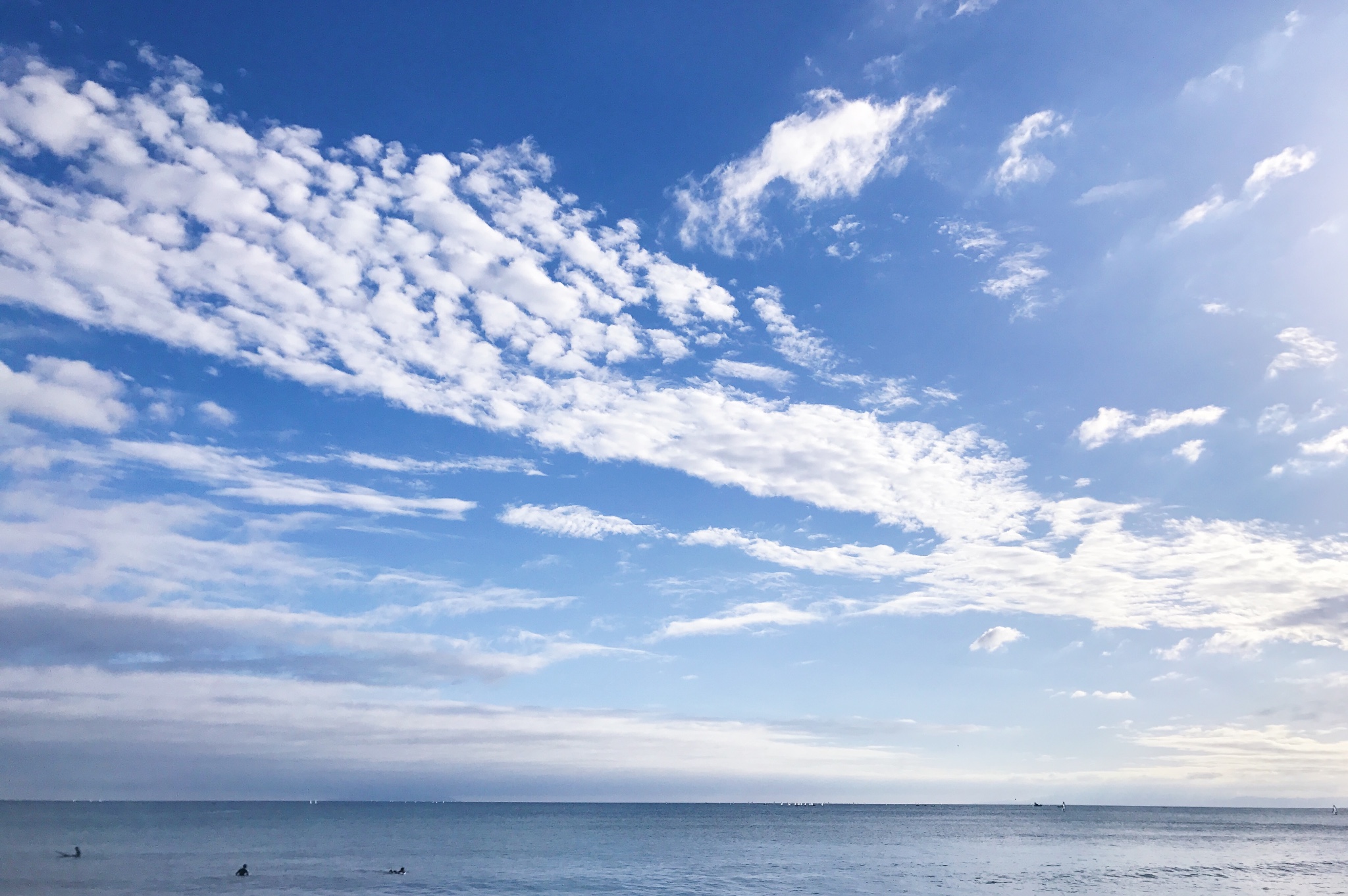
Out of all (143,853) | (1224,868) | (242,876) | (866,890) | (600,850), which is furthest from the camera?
(600,850)

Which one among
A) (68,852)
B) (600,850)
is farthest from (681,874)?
(68,852)

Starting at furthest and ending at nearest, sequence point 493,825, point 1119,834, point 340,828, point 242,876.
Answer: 1. point 493,825
2. point 340,828
3. point 1119,834
4. point 242,876

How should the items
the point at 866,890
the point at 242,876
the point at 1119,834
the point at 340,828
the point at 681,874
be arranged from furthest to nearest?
the point at 340,828
the point at 1119,834
the point at 681,874
the point at 242,876
the point at 866,890

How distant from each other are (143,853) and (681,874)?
67441 millimetres

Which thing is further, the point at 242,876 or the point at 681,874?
the point at 681,874

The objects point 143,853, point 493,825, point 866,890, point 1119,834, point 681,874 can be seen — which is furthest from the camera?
point 493,825

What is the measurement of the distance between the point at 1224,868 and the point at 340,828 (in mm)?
157618

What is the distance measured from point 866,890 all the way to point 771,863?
27.9 metres

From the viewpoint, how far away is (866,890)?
70812 millimetres

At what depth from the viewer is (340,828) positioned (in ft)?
566

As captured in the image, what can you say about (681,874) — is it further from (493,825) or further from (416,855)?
(493,825)

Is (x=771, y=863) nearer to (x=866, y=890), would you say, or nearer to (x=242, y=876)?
(x=866, y=890)

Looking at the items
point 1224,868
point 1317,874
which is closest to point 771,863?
point 1224,868

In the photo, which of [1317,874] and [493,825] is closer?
[1317,874]
